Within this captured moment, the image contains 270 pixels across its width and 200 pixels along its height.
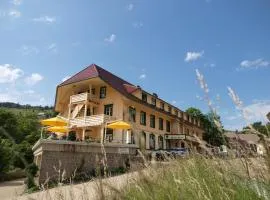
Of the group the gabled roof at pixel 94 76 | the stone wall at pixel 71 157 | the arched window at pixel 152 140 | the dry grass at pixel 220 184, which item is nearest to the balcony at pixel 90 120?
the gabled roof at pixel 94 76

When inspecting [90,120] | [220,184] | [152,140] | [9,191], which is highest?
[90,120]

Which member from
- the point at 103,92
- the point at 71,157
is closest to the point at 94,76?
the point at 103,92

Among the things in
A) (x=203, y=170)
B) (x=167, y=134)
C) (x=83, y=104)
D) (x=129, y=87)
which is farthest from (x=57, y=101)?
(x=203, y=170)

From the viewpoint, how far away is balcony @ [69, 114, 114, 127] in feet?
92.0

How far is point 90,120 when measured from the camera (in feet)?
95.7

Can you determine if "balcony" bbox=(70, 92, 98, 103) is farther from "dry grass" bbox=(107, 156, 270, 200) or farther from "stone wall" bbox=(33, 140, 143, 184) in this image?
"dry grass" bbox=(107, 156, 270, 200)

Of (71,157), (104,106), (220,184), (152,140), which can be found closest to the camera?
(220,184)

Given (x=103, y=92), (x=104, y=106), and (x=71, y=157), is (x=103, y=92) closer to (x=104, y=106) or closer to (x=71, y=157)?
(x=104, y=106)

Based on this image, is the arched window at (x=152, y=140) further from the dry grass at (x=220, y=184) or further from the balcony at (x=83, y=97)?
the dry grass at (x=220, y=184)

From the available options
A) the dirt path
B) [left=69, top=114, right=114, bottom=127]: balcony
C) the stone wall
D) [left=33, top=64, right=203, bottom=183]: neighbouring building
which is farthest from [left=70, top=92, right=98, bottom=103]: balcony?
the dirt path

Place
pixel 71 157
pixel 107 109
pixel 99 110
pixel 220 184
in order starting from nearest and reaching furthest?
pixel 220 184, pixel 71 157, pixel 107 109, pixel 99 110

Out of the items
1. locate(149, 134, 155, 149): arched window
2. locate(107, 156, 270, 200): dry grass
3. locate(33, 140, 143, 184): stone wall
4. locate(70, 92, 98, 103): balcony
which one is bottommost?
Answer: locate(107, 156, 270, 200): dry grass

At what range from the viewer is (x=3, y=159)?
2106 cm

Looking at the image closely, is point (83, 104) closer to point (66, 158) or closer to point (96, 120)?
point (96, 120)
